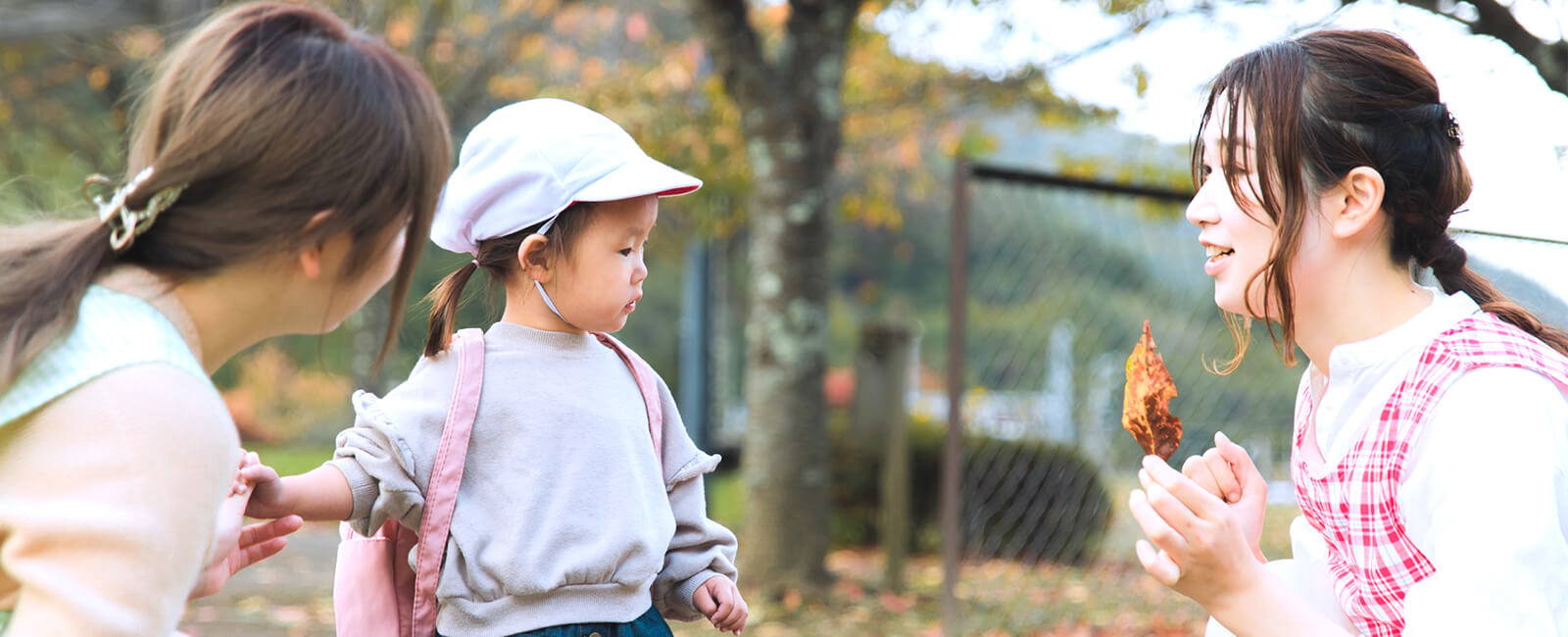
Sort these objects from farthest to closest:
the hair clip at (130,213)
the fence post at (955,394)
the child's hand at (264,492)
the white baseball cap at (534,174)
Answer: the fence post at (955,394) → the white baseball cap at (534,174) → the child's hand at (264,492) → the hair clip at (130,213)

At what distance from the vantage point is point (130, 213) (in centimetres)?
124

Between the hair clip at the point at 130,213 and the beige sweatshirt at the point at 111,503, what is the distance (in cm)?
15

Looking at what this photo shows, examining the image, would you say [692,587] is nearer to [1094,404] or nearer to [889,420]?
[889,420]

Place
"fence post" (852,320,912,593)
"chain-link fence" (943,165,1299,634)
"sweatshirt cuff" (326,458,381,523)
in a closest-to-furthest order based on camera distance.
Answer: "sweatshirt cuff" (326,458,381,523) → "fence post" (852,320,912,593) → "chain-link fence" (943,165,1299,634)

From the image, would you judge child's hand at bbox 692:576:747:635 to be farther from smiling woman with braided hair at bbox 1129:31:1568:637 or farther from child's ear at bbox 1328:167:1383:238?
child's ear at bbox 1328:167:1383:238

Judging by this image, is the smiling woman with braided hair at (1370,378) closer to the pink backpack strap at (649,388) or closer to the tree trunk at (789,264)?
the pink backpack strap at (649,388)

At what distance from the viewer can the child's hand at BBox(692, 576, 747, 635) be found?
1.77 m

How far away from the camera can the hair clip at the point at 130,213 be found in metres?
1.23

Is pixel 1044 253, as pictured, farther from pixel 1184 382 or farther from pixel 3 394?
pixel 3 394

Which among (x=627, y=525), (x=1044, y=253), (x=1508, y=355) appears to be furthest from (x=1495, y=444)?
(x=1044, y=253)

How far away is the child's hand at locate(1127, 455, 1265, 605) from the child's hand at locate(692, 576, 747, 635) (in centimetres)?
59

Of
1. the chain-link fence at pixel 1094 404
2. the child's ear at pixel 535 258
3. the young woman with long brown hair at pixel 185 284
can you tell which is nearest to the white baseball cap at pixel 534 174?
the child's ear at pixel 535 258

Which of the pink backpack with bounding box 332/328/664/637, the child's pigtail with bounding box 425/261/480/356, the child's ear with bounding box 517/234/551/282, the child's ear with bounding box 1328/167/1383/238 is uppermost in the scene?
the child's ear with bounding box 1328/167/1383/238

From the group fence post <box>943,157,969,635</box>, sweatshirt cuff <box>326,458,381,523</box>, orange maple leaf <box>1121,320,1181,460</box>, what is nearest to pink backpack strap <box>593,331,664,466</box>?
sweatshirt cuff <box>326,458,381,523</box>
